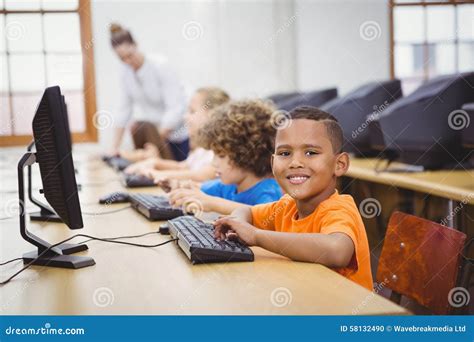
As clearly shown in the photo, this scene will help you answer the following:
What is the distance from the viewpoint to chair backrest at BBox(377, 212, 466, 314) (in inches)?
52.8

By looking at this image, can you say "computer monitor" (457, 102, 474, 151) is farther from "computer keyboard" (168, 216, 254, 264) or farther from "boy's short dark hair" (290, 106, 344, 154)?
"computer keyboard" (168, 216, 254, 264)

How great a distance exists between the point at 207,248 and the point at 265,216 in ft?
1.30

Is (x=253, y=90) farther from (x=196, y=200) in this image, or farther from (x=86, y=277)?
(x=86, y=277)

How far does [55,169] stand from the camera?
134cm

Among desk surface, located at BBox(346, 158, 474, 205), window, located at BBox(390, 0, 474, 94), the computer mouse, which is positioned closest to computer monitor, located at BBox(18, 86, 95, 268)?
the computer mouse

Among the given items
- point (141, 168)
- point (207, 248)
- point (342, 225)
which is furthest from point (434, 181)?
point (141, 168)

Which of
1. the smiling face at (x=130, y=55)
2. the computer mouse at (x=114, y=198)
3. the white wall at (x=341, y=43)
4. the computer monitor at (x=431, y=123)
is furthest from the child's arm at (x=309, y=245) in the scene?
the white wall at (x=341, y=43)

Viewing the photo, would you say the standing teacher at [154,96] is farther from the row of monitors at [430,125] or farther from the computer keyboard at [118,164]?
the row of monitors at [430,125]

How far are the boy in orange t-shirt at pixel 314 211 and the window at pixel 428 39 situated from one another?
4.49 metres

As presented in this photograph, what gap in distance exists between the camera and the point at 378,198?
3564 millimetres

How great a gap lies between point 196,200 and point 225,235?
1.75ft

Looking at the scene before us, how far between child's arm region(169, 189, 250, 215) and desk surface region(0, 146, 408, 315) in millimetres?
419

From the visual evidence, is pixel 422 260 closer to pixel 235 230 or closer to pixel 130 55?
pixel 235 230

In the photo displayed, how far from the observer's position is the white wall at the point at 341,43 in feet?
18.7
